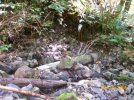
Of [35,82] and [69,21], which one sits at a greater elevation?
[69,21]

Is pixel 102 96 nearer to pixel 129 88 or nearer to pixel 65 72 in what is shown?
pixel 129 88

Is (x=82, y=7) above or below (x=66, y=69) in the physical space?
above

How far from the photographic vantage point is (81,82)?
12.2 feet

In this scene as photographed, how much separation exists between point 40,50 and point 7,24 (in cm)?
67

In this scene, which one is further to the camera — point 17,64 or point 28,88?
point 17,64

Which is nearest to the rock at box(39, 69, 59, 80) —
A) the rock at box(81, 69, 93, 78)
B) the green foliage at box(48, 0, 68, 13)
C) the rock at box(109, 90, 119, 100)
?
the rock at box(81, 69, 93, 78)

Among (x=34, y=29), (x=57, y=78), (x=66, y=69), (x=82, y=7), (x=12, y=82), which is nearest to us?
(x=12, y=82)

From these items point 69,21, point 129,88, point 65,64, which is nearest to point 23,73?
point 65,64

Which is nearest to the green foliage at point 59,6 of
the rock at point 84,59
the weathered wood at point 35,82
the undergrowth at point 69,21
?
the undergrowth at point 69,21

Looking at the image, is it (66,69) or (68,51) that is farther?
(68,51)

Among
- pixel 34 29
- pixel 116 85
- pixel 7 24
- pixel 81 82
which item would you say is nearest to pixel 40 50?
pixel 34 29

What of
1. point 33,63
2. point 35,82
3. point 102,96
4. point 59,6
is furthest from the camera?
point 59,6

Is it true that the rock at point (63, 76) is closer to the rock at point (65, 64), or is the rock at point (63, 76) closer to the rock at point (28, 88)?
the rock at point (65, 64)

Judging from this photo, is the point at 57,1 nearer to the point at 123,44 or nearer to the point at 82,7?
the point at 82,7
